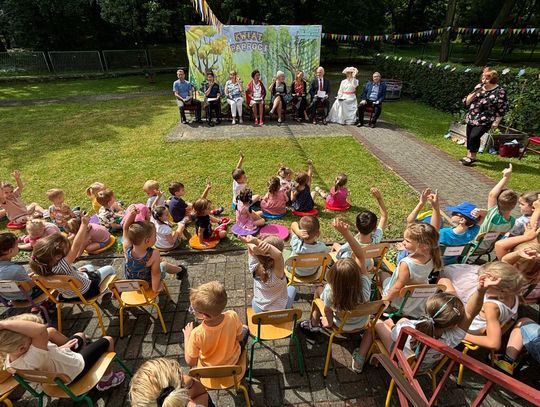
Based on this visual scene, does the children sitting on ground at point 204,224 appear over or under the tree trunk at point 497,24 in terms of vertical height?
under

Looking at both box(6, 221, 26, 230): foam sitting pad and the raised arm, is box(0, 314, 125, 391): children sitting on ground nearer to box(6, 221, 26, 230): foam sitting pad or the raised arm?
box(6, 221, 26, 230): foam sitting pad

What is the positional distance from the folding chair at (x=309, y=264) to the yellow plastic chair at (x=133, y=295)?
1.60m

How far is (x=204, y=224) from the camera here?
16.5 feet

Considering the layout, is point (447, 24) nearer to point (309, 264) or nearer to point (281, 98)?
point (281, 98)

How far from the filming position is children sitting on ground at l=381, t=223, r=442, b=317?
321 centimetres

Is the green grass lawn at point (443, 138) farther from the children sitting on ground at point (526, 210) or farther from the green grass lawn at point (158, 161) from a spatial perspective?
the children sitting on ground at point (526, 210)

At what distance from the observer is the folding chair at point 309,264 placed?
3.64 meters

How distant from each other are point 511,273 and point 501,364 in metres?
1.02

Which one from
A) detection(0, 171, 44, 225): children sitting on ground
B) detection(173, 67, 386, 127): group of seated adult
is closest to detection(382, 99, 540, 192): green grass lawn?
detection(173, 67, 386, 127): group of seated adult

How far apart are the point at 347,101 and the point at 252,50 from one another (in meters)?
4.27

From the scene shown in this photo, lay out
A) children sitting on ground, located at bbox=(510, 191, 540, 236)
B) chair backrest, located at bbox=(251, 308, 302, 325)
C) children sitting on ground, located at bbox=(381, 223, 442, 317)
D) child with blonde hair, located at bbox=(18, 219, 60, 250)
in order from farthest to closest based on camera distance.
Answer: child with blonde hair, located at bbox=(18, 219, 60, 250) → children sitting on ground, located at bbox=(510, 191, 540, 236) → children sitting on ground, located at bbox=(381, 223, 442, 317) → chair backrest, located at bbox=(251, 308, 302, 325)

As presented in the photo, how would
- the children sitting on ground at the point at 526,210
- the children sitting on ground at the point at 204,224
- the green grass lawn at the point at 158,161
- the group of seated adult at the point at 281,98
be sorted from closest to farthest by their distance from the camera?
1. the children sitting on ground at the point at 526,210
2. the children sitting on ground at the point at 204,224
3. the green grass lawn at the point at 158,161
4. the group of seated adult at the point at 281,98

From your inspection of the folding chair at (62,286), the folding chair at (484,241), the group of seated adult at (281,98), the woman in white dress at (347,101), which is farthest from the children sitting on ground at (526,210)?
the woman in white dress at (347,101)

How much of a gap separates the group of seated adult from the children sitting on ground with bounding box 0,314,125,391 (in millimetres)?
9843
